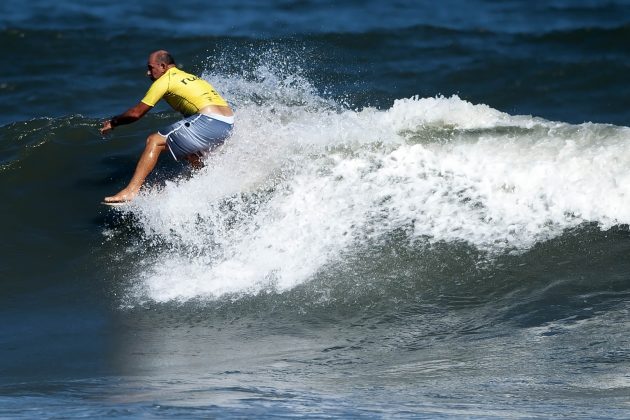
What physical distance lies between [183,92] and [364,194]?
6.17 feet

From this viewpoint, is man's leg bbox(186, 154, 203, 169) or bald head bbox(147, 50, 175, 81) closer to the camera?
bald head bbox(147, 50, 175, 81)

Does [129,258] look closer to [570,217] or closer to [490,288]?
[490,288]

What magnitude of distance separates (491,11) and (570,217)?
11.2 metres

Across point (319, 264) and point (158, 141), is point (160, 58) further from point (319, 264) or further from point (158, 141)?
point (319, 264)

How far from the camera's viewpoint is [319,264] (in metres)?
8.42

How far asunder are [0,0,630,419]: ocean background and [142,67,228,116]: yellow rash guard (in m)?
0.48

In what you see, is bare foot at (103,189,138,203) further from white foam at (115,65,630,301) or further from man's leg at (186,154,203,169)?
man's leg at (186,154,203,169)

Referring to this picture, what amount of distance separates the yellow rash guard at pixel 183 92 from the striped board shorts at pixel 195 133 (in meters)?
0.12

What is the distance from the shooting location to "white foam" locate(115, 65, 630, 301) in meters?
8.62

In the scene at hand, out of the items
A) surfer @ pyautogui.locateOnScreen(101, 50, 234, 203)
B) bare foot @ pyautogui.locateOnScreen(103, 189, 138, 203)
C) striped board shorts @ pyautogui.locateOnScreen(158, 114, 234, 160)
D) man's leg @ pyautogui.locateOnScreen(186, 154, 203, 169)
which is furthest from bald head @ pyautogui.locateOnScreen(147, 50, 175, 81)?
bare foot @ pyautogui.locateOnScreen(103, 189, 138, 203)

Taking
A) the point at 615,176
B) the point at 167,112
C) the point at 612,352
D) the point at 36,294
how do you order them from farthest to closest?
the point at 167,112, the point at 615,176, the point at 36,294, the point at 612,352

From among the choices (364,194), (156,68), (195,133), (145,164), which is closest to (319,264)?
(364,194)

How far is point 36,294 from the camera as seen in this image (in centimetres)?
852

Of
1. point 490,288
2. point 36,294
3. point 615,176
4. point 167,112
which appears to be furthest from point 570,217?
point 167,112
